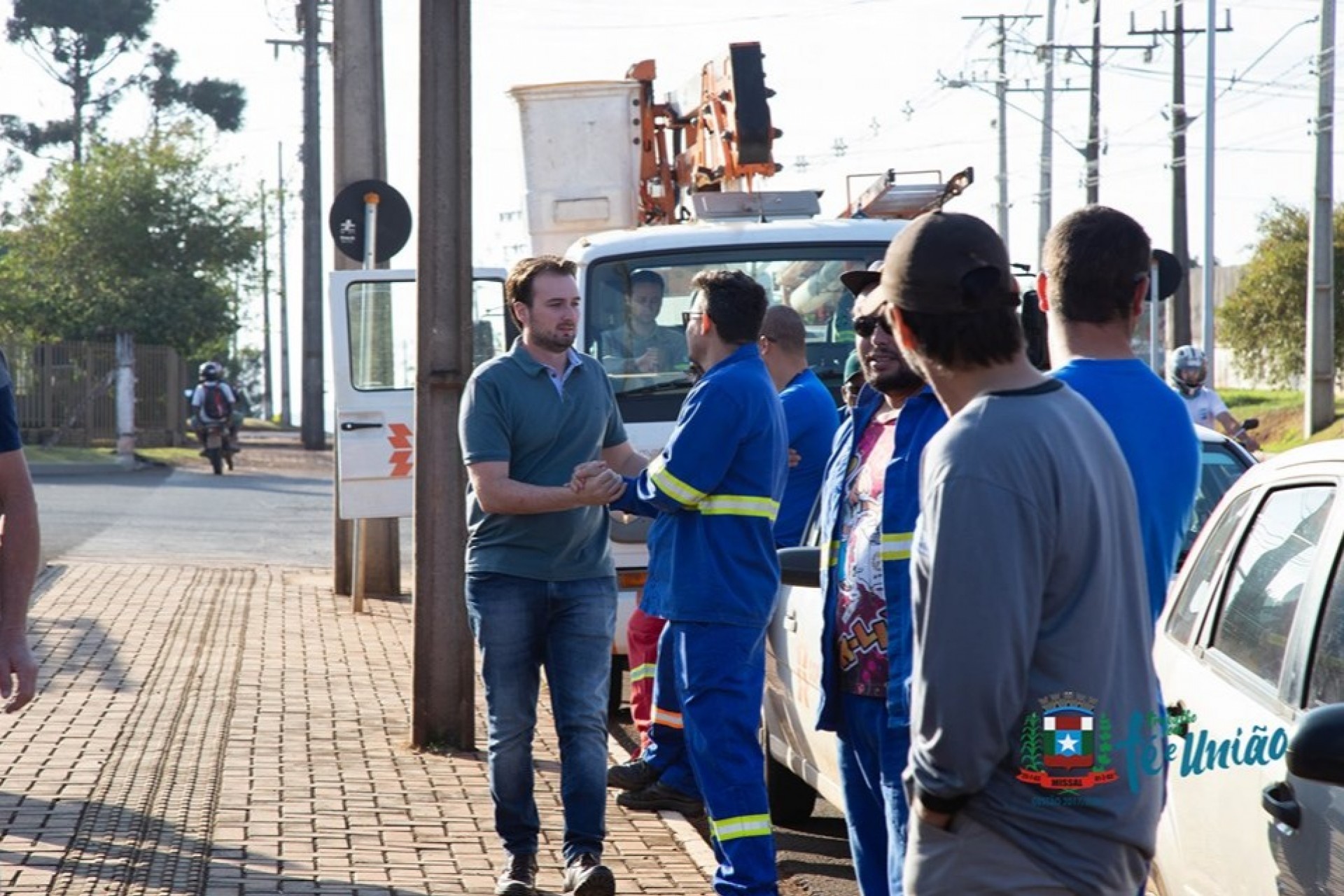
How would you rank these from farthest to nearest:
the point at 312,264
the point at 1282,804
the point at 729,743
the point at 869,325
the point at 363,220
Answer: the point at 312,264 < the point at 363,220 < the point at 729,743 < the point at 869,325 < the point at 1282,804

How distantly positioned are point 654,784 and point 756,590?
2078 mm

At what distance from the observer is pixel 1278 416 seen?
4262cm

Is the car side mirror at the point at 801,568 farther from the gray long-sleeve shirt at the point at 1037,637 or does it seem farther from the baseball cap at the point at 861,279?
the gray long-sleeve shirt at the point at 1037,637

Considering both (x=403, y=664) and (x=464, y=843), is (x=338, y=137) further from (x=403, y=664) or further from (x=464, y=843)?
(x=464, y=843)

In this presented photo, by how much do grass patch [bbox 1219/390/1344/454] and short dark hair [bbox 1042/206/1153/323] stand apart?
32.3 meters

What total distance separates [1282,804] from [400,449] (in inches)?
377

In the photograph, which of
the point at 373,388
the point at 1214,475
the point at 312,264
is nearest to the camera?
the point at 1214,475

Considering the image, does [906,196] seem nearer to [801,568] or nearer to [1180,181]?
[801,568]

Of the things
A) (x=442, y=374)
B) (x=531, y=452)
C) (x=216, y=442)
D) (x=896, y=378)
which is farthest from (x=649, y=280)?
(x=216, y=442)

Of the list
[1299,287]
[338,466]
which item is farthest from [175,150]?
[338,466]

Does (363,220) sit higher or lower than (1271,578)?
higher

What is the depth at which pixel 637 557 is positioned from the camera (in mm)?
9781

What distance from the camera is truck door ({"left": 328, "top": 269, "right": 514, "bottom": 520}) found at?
12703 mm

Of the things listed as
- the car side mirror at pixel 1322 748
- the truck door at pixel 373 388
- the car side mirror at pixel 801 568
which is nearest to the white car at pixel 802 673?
the car side mirror at pixel 801 568
